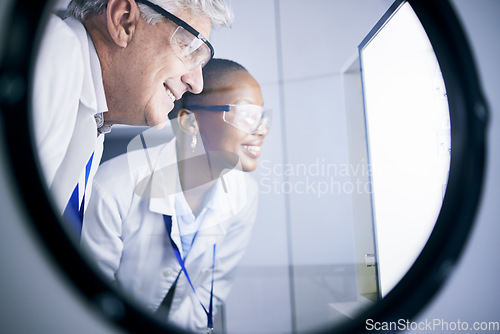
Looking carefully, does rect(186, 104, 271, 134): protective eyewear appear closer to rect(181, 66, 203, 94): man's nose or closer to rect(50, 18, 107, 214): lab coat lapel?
rect(181, 66, 203, 94): man's nose

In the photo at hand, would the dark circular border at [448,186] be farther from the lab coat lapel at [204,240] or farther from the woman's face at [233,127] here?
the woman's face at [233,127]

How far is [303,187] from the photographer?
0.66 meters

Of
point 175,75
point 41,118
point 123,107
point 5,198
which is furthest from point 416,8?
point 5,198

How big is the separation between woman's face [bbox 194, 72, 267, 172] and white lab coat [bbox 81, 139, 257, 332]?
4cm

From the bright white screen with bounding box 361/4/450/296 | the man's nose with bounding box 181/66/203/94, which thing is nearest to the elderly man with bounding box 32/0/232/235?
the man's nose with bounding box 181/66/203/94

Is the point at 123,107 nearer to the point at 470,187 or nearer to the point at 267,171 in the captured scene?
the point at 267,171

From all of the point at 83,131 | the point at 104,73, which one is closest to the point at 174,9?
the point at 104,73

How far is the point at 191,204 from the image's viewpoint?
659 millimetres

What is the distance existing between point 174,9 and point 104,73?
0.56 ft

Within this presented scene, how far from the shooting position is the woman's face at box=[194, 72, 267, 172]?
2.13 ft

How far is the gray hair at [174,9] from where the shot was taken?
634mm

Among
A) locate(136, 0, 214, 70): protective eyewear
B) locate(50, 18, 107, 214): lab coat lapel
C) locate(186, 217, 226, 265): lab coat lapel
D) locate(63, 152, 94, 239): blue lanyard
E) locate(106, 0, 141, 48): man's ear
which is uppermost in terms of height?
locate(106, 0, 141, 48): man's ear

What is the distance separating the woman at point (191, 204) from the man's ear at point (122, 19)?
15 centimetres

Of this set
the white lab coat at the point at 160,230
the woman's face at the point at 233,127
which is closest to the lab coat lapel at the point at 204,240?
the white lab coat at the point at 160,230
